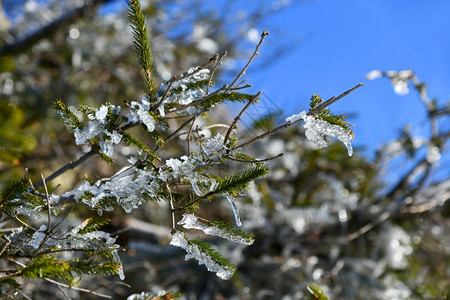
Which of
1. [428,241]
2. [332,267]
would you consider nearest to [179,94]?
[332,267]

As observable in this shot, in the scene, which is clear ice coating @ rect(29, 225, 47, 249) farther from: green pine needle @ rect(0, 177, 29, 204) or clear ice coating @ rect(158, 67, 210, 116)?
clear ice coating @ rect(158, 67, 210, 116)

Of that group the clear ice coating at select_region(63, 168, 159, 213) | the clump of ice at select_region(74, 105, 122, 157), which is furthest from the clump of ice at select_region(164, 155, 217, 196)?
the clump of ice at select_region(74, 105, 122, 157)

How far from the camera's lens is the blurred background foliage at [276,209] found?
2.48 meters

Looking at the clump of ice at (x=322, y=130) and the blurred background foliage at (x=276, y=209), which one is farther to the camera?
the blurred background foliage at (x=276, y=209)

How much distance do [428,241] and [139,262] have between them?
198 cm

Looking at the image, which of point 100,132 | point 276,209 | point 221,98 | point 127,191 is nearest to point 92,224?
point 127,191

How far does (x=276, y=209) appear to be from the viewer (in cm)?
277

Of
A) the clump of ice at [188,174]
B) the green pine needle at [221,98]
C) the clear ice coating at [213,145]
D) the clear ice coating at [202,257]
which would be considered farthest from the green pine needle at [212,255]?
the green pine needle at [221,98]

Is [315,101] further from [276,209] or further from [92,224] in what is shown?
[276,209]

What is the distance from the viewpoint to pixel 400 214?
2.69 m

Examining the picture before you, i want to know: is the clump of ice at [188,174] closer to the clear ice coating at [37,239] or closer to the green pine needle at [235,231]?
the green pine needle at [235,231]

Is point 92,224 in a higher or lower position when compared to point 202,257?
higher

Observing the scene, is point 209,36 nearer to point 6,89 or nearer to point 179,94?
point 6,89

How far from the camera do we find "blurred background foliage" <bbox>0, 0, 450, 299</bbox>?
8.13ft
